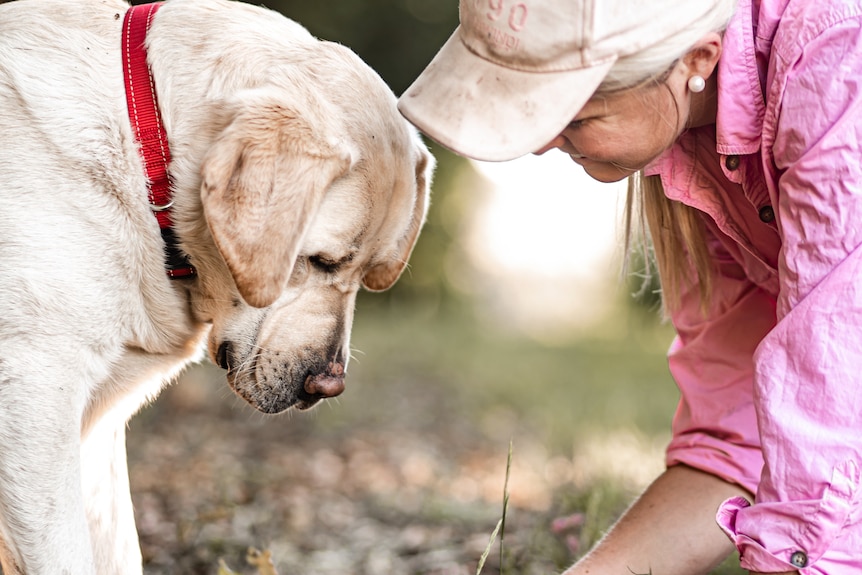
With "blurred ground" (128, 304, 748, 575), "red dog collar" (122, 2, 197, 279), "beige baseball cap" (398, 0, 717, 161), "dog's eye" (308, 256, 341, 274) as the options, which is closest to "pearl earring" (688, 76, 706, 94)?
"beige baseball cap" (398, 0, 717, 161)

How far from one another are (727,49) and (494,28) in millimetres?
534

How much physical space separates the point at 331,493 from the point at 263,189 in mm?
2604

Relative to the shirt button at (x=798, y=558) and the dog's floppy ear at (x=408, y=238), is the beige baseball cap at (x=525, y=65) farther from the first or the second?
the shirt button at (x=798, y=558)

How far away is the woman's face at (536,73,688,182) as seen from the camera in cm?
219

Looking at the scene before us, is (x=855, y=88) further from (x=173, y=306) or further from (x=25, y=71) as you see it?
(x=25, y=71)

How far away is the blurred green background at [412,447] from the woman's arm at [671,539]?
1.10ft

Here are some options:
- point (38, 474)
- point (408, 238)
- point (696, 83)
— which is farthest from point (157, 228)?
point (696, 83)

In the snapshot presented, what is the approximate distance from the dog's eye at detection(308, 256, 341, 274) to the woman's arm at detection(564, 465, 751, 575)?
1148mm

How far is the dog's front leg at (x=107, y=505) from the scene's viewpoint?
277cm

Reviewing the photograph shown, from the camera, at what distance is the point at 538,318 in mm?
17688

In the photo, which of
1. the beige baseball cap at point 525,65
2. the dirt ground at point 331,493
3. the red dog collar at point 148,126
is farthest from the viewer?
the dirt ground at point 331,493

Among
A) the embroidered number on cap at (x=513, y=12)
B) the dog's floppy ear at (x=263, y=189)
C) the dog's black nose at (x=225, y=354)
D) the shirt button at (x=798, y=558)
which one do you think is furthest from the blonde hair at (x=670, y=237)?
the dog's black nose at (x=225, y=354)

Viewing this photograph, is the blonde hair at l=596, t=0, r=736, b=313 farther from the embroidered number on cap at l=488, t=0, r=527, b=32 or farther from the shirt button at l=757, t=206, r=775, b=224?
the embroidered number on cap at l=488, t=0, r=527, b=32

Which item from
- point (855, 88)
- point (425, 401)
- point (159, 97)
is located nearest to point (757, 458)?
point (855, 88)
